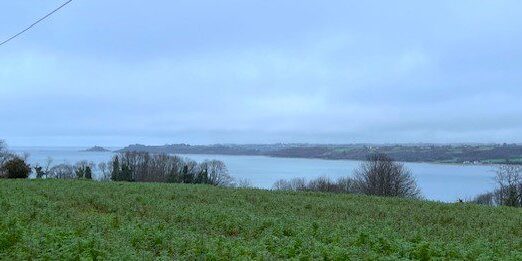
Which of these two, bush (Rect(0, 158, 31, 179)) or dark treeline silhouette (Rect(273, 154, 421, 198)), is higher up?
bush (Rect(0, 158, 31, 179))

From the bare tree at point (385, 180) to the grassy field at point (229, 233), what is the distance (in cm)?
4576

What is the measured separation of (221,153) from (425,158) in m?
68.5

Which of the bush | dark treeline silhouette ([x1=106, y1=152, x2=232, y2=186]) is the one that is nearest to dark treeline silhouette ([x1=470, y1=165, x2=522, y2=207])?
dark treeline silhouette ([x1=106, y1=152, x2=232, y2=186])

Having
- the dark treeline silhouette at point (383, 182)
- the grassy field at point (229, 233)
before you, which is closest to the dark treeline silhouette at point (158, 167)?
the dark treeline silhouette at point (383, 182)

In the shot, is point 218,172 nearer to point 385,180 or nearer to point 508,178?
point 385,180

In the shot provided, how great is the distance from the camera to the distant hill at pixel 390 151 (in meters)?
103

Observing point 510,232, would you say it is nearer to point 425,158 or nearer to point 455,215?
point 455,215

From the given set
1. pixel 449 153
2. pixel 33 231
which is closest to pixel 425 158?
pixel 449 153

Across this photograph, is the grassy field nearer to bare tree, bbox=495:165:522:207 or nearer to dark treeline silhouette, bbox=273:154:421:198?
dark treeline silhouette, bbox=273:154:421:198

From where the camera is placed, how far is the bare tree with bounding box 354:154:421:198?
68000 millimetres

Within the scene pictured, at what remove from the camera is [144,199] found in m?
21.1

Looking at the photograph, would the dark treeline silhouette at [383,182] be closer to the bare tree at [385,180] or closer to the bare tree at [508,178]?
the bare tree at [385,180]

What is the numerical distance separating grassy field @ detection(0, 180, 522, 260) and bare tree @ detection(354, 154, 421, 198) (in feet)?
150

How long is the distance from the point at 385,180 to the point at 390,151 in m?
43.9
